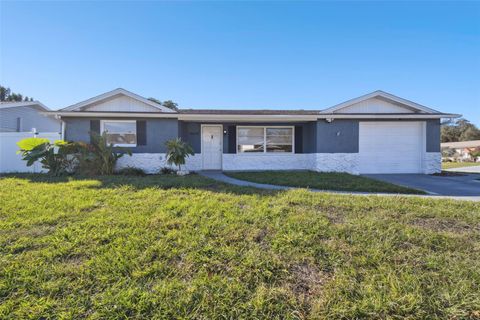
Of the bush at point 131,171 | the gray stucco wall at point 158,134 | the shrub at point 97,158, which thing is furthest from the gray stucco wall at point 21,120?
the bush at point 131,171

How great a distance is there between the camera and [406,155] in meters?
11.4

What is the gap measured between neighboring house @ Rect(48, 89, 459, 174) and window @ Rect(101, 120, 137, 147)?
0.04 m

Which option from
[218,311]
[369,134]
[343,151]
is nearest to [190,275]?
[218,311]

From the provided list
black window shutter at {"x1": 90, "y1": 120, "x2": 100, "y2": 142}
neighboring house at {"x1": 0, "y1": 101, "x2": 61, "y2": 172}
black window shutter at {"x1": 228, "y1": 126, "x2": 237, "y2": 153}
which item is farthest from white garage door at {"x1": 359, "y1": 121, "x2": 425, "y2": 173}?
neighboring house at {"x1": 0, "y1": 101, "x2": 61, "y2": 172}

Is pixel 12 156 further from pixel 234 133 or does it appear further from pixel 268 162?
pixel 268 162

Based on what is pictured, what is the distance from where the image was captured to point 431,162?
36.3ft

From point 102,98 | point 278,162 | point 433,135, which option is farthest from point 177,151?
point 433,135

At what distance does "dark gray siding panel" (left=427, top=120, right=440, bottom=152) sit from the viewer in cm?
1108

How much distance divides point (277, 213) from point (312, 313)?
2.10 meters

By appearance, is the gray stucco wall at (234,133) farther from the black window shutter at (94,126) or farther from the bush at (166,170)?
the bush at (166,170)

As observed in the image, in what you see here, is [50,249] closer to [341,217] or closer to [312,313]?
[312,313]

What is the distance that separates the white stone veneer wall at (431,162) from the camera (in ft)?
36.2

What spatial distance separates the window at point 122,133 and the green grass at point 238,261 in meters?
6.28

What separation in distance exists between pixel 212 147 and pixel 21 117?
47.4 ft
